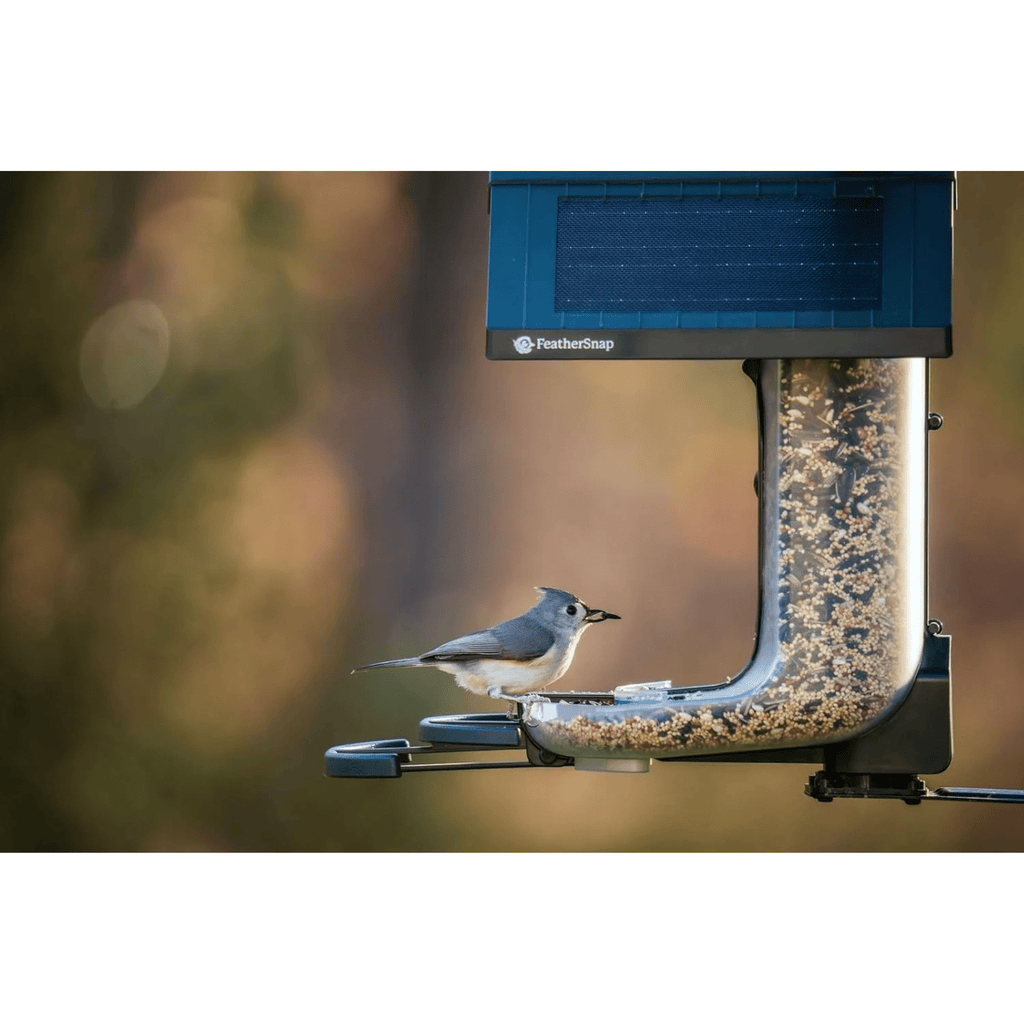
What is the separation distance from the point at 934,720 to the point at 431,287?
8.17 ft

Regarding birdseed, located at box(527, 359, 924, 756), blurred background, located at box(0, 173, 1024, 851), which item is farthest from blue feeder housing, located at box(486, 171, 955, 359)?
blurred background, located at box(0, 173, 1024, 851)

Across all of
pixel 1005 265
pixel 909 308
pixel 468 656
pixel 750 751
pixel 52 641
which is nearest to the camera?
pixel 909 308

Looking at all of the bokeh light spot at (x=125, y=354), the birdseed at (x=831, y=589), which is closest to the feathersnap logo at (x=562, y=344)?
the birdseed at (x=831, y=589)

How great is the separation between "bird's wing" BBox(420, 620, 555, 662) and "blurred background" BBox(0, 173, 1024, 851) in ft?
5.30

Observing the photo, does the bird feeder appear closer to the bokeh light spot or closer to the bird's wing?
the bird's wing

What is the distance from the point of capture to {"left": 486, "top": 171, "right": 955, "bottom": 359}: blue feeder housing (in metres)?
1.70

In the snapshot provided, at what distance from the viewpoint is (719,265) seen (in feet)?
5.65

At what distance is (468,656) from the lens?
2145 millimetres

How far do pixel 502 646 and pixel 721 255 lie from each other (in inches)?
30.1

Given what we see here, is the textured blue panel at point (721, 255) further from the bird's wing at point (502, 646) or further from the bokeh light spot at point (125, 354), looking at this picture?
the bokeh light spot at point (125, 354)

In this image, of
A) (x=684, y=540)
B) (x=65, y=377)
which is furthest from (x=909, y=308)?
(x=65, y=377)

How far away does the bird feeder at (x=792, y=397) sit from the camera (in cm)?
170

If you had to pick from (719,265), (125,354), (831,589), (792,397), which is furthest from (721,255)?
(125,354)

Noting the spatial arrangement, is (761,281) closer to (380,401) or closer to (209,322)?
(380,401)
